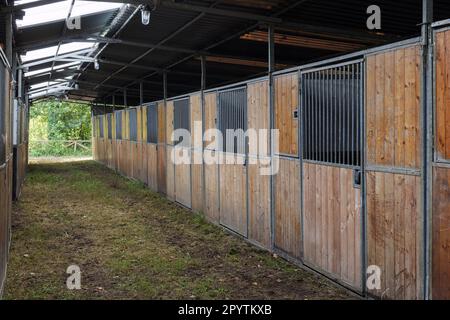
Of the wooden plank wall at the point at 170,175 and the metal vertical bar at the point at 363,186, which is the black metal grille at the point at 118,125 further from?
the metal vertical bar at the point at 363,186

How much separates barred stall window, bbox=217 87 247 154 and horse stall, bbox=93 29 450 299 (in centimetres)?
1

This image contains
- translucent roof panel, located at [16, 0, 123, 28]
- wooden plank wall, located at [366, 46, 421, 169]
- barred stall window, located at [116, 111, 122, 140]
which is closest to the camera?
wooden plank wall, located at [366, 46, 421, 169]

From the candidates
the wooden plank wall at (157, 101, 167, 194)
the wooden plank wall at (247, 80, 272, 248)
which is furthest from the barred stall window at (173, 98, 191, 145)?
the wooden plank wall at (247, 80, 272, 248)

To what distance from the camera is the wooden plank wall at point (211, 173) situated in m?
7.31

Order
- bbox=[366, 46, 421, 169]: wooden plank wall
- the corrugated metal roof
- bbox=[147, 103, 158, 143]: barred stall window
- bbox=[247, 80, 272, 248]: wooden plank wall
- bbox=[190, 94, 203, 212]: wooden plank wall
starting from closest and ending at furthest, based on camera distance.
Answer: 1. bbox=[366, 46, 421, 169]: wooden plank wall
2. the corrugated metal roof
3. bbox=[247, 80, 272, 248]: wooden plank wall
4. bbox=[190, 94, 203, 212]: wooden plank wall
5. bbox=[147, 103, 158, 143]: barred stall window

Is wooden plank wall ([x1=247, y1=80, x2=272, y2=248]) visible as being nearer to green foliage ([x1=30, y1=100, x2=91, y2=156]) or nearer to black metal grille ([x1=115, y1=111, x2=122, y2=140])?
black metal grille ([x1=115, y1=111, x2=122, y2=140])

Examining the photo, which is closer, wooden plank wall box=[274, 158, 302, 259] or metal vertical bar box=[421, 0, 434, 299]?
metal vertical bar box=[421, 0, 434, 299]

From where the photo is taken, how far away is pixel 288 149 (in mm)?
5176

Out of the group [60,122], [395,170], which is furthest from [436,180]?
[60,122]

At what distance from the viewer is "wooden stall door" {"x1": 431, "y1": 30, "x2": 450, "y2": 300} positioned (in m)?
3.05

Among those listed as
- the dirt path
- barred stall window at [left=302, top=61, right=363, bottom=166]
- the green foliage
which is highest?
the green foliage

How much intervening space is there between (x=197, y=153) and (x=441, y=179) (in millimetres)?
5354

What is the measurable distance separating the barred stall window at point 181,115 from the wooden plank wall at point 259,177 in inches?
105

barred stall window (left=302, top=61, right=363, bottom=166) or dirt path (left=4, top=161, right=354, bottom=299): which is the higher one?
barred stall window (left=302, top=61, right=363, bottom=166)
